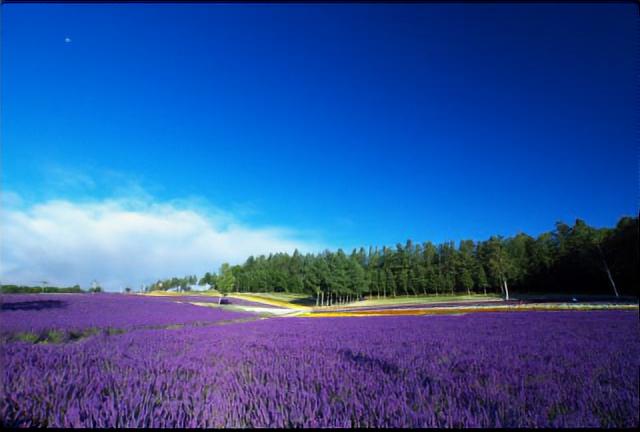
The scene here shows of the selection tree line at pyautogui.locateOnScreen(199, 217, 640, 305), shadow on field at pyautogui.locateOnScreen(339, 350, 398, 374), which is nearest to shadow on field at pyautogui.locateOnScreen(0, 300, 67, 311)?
shadow on field at pyautogui.locateOnScreen(339, 350, 398, 374)

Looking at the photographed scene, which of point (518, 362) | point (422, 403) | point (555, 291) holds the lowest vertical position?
point (555, 291)

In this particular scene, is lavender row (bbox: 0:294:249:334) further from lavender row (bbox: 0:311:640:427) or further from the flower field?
the flower field

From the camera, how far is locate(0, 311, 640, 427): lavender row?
Answer: 2180 mm

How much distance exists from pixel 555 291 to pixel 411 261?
28.6 metres

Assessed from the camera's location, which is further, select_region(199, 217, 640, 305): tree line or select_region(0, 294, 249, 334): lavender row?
select_region(199, 217, 640, 305): tree line

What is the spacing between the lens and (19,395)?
2.66m

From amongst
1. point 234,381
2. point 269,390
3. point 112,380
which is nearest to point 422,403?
point 269,390

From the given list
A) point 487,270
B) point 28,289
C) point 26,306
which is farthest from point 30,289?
point 487,270

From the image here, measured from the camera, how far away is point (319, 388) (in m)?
3.07

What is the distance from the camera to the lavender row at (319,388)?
218 centimetres

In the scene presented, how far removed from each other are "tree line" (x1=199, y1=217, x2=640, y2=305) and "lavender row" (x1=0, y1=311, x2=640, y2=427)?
40203 mm

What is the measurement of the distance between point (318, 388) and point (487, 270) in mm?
70861

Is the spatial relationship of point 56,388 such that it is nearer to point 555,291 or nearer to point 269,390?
point 269,390

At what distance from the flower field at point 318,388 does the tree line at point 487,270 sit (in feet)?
132
